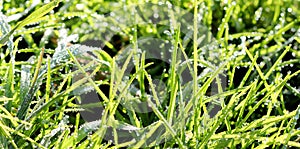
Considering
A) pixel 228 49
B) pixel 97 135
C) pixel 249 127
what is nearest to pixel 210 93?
pixel 228 49

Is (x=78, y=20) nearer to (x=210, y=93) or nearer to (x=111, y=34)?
(x=111, y=34)

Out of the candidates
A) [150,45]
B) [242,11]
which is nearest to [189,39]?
[150,45]

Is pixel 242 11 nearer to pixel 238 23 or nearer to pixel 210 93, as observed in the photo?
pixel 238 23

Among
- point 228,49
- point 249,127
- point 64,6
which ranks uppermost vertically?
point 64,6

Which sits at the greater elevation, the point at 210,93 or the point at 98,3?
the point at 98,3

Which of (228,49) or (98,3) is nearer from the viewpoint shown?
(228,49)

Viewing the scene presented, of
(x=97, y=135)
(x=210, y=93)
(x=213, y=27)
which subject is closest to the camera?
(x=97, y=135)

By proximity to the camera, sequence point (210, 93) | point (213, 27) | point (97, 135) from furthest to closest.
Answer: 1. point (213, 27)
2. point (210, 93)
3. point (97, 135)
